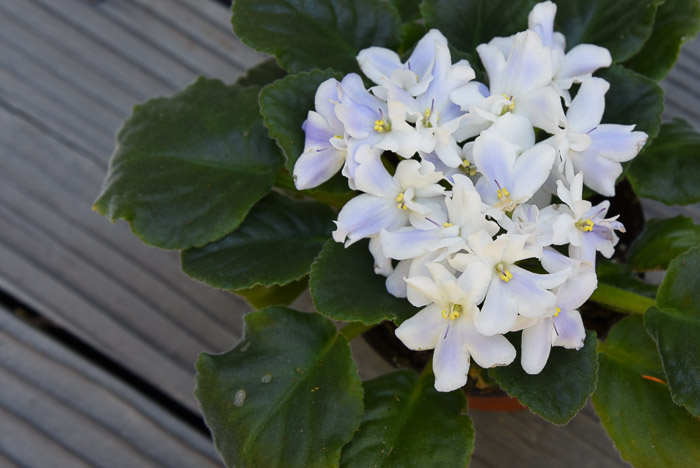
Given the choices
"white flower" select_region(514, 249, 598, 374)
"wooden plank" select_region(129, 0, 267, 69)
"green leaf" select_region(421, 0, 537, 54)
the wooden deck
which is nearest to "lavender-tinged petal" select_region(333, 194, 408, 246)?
"white flower" select_region(514, 249, 598, 374)

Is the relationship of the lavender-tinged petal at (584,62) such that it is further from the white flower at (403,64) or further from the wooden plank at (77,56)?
the wooden plank at (77,56)

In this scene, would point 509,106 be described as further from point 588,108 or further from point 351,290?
point 351,290

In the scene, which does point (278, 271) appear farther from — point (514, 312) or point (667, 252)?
point (667, 252)

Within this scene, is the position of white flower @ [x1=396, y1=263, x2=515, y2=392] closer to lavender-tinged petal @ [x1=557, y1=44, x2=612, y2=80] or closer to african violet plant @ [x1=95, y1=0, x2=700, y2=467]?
african violet plant @ [x1=95, y1=0, x2=700, y2=467]

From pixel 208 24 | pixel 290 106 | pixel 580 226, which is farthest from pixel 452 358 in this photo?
pixel 208 24

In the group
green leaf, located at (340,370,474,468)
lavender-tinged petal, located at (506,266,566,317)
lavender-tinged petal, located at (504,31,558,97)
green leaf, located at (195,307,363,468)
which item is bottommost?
green leaf, located at (340,370,474,468)

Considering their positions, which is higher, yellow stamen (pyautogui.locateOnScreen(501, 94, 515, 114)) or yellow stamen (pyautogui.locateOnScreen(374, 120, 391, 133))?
yellow stamen (pyautogui.locateOnScreen(501, 94, 515, 114))
